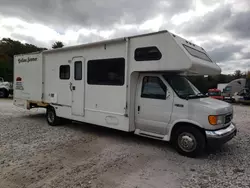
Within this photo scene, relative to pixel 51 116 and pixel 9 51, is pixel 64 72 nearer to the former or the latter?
pixel 51 116

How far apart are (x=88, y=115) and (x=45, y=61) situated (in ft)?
10.2

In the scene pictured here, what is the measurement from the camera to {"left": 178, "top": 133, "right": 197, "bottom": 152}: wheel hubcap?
440cm

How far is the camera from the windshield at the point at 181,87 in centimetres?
475

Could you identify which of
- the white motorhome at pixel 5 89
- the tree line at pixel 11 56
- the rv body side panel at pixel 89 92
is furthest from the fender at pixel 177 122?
the tree line at pixel 11 56

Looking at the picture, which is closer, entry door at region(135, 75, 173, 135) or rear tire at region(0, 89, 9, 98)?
entry door at region(135, 75, 173, 135)

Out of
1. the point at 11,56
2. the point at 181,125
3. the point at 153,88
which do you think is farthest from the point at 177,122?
the point at 11,56

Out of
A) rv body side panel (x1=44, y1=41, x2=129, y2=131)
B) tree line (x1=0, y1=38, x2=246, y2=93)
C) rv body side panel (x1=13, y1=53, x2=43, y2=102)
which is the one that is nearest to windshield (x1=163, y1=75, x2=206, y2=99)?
rv body side panel (x1=44, y1=41, x2=129, y2=131)

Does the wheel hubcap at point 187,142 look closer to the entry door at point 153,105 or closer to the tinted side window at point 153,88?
the entry door at point 153,105

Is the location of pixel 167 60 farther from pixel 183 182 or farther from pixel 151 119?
pixel 183 182

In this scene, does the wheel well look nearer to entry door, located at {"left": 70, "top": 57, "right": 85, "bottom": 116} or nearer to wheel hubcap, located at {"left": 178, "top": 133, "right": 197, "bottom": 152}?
wheel hubcap, located at {"left": 178, "top": 133, "right": 197, "bottom": 152}

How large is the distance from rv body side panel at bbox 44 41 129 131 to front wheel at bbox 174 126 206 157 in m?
1.37

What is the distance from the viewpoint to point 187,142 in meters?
4.46

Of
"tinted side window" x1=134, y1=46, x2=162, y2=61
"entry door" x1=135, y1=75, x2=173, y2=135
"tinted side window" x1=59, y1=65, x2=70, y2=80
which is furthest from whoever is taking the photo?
"tinted side window" x1=59, y1=65, x2=70, y2=80

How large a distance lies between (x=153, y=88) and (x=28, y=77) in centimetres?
580
